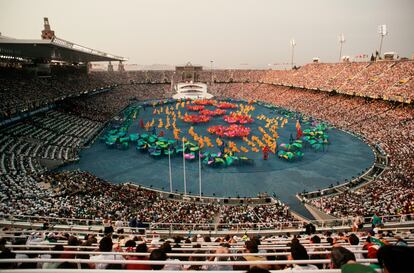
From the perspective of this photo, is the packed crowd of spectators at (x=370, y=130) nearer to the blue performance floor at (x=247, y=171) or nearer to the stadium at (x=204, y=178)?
the stadium at (x=204, y=178)

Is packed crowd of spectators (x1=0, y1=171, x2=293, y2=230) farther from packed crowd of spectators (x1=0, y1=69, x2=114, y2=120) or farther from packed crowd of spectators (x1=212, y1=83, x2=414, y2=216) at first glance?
packed crowd of spectators (x1=0, y1=69, x2=114, y2=120)

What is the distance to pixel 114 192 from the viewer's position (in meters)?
22.8

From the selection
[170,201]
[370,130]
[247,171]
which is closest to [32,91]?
[170,201]

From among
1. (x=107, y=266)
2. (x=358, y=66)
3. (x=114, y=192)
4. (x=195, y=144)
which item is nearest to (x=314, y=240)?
(x=107, y=266)

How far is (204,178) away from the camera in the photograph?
96.0 ft

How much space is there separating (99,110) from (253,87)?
186 ft

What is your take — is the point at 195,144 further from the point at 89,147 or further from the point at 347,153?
the point at 347,153

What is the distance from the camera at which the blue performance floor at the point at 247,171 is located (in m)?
26.8

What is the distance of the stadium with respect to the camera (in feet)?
20.2

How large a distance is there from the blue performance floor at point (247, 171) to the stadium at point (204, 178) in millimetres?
210

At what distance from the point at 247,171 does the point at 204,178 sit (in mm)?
5557

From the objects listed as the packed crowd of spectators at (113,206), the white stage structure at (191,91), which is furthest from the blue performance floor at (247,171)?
the white stage structure at (191,91)

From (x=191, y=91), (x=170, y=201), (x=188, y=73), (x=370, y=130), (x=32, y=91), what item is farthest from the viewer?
(x=188, y=73)

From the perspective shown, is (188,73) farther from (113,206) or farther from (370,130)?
(113,206)
